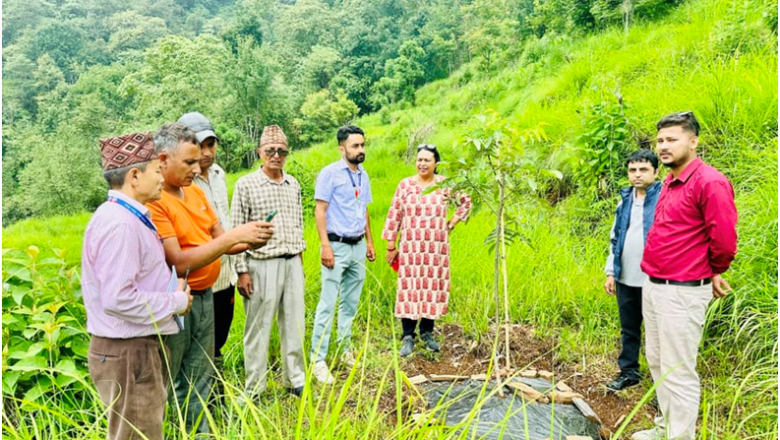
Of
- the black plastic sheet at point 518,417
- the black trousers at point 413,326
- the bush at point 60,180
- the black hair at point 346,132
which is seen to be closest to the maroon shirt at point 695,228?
the black plastic sheet at point 518,417

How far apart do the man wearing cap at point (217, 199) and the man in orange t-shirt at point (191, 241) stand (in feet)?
1.09

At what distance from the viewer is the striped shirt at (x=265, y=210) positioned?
3051mm

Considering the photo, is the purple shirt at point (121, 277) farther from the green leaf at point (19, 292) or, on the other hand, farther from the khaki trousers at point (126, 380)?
the green leaf at point (19, 292)

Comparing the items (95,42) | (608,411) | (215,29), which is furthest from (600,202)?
(95,42)

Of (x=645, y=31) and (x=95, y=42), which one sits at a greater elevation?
(x=95, y=42)

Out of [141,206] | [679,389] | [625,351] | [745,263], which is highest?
[141,206]

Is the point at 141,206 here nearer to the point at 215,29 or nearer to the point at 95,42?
the point at 215,29

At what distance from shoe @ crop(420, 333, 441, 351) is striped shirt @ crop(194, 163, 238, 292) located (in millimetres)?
1617

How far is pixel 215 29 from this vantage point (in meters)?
44.5

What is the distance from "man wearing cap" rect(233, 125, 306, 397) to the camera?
9.99 feet

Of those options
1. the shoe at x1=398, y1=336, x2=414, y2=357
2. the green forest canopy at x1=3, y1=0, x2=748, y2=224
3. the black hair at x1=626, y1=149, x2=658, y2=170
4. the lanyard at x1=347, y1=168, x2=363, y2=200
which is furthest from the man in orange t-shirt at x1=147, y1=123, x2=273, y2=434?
the green forest canopy at x1=3, y1=0, x2=748, y2=224

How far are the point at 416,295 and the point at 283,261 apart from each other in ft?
3.88

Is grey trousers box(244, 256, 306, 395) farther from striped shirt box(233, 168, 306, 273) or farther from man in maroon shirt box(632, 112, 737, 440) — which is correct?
man in maroon shirt box(632, 112, 737, 440)

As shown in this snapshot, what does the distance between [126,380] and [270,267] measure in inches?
49.2
